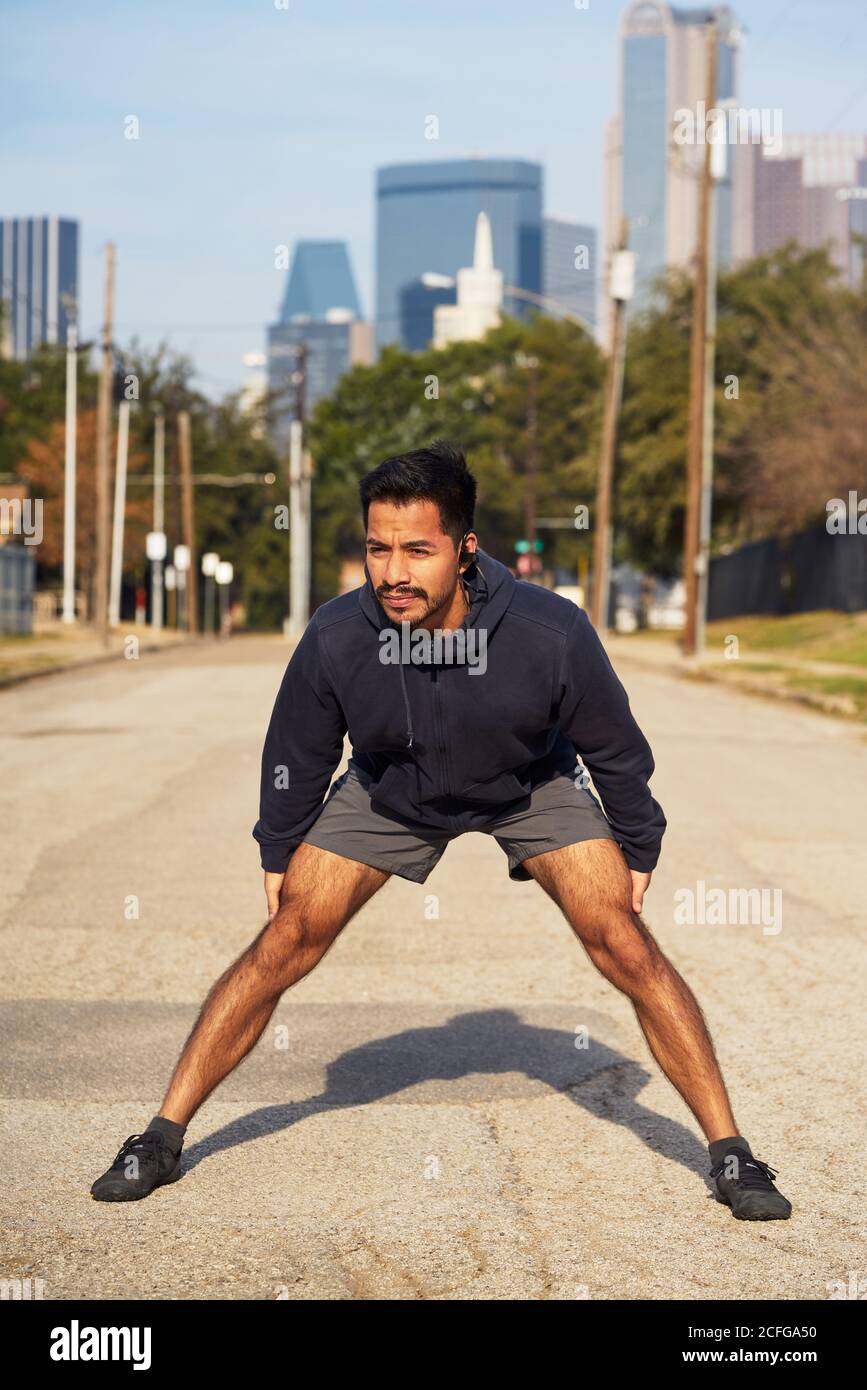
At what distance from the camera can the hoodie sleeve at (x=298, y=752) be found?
439 centimetres

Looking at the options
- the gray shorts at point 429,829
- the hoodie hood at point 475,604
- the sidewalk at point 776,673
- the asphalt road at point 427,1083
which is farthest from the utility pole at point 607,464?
the hoodie hood at point 475,604

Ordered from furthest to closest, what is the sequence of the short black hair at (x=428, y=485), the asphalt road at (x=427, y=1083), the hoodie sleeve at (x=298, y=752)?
the hoodie sleeve at (x=298, y=752), the short black hair at (x=428, y=485), the asphalt road at (x=427, y=1083)

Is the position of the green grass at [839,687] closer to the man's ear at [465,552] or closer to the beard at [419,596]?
the man's ear at [465,552]

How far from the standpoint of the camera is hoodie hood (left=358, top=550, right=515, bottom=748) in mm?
4270

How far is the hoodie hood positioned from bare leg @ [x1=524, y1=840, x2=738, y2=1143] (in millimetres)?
575

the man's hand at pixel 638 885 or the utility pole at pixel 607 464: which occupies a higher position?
the utility pole at pixel 607 464

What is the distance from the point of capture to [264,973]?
14.9 ft

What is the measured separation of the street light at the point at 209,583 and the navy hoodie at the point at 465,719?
2372 inches

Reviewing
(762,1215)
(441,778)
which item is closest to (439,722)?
(441,778)

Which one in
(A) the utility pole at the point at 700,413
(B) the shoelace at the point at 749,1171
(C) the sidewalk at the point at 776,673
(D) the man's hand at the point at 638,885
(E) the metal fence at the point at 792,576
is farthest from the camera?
(E) the metal fence at the point at 792,576

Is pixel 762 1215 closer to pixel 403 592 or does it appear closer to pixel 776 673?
pixel 403 592

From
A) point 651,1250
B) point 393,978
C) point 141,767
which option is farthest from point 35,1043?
point 141,767

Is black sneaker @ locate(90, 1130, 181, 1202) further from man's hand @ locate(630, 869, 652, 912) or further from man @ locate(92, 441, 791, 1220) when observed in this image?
man's hand @ locate(630, 869, 652, 912)
